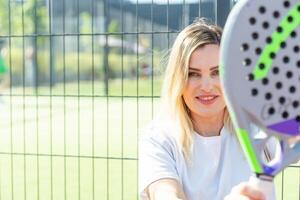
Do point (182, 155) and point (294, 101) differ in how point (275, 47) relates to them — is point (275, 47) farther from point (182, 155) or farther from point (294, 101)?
point (182, 155)

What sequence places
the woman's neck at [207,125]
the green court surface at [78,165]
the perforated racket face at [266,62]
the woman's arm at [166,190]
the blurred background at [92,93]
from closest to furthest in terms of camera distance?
the perforated racket face at [266,62], the woman's arm at [166,190], the woman's neck at [207,125], the blurred background at [92,93], the green court surface at [78,165]

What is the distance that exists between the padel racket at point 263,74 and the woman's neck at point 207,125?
0.59 metres

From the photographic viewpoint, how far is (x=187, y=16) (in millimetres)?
2984

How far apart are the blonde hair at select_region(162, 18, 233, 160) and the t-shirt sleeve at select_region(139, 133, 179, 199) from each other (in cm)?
4

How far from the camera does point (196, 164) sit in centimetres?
163

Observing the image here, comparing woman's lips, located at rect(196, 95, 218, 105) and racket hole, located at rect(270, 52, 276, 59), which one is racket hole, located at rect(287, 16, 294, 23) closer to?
racket hole, located at rect(270, 52, 276, 59)

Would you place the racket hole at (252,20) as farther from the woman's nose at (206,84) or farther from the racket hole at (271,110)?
the woman's nose at (206,84)

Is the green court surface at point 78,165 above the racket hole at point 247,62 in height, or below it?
below

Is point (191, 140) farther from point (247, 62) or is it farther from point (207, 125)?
point (247, 62)

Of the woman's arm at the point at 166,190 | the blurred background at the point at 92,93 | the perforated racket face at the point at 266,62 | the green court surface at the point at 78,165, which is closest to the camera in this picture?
the perforated racket face at the point at 266,62

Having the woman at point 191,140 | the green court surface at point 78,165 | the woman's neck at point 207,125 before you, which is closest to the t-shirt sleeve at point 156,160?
the woman at point 191,140

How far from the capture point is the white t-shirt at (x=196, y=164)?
5.20 feet

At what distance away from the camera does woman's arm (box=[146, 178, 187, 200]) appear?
1517mm

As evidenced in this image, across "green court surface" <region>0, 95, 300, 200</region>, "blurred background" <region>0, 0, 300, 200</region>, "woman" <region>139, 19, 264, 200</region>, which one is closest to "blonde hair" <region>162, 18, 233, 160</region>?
"woman" <region>139, 19, 264, 200</region>
